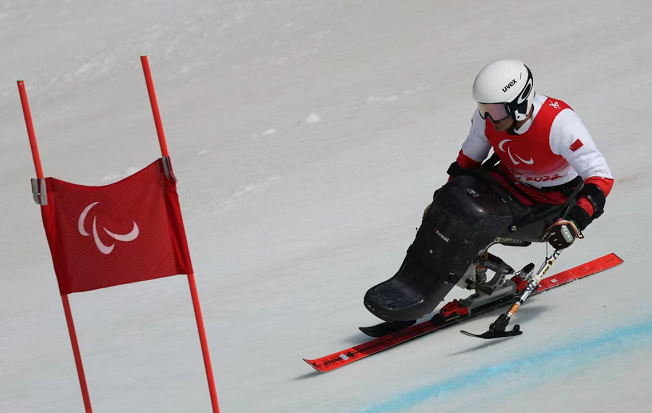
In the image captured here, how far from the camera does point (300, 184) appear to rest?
10.4 meters

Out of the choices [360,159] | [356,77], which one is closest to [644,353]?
[360,159]

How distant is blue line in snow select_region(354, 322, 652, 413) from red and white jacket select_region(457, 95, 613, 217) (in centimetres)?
83

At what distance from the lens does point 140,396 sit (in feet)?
20.0

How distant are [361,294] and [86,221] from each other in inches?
106

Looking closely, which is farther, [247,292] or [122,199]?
[247,292]

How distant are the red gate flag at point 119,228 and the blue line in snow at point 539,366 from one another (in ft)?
4.39

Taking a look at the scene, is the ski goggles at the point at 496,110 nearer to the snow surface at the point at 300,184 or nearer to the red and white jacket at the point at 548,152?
the red and white jacket at the point at 548,152

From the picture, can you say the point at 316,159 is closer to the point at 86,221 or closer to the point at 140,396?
the point at 140,396

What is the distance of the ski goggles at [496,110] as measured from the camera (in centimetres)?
589

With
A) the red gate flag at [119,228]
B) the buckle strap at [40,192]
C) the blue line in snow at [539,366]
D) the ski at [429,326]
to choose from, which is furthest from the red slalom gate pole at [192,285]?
the ski at [429,326]

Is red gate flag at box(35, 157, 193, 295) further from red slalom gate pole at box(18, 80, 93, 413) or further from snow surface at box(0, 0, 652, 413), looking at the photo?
snow surface at box(0, 0, 652, 413)

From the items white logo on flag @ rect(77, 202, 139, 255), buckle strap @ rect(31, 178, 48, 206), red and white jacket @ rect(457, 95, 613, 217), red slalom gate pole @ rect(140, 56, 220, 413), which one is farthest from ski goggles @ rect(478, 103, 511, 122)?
buckle strap @ rect(31, 178, 48, 206)

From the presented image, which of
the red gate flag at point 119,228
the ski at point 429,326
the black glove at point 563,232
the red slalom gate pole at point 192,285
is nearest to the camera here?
the red slalom gate pole at point 192,285

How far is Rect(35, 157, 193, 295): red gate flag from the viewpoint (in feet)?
16.5
